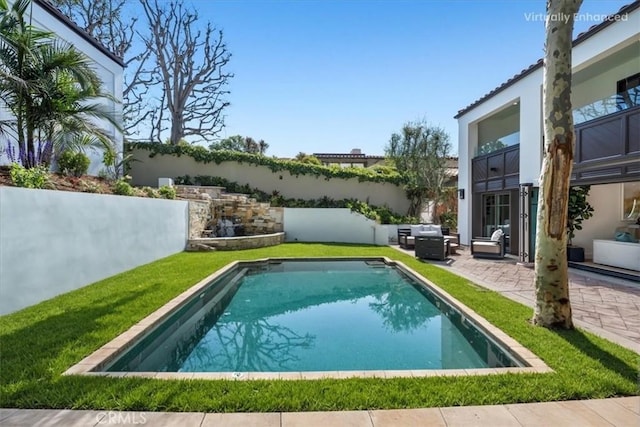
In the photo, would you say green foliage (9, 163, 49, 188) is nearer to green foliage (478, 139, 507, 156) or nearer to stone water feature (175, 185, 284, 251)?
stone water feature (175, 185, 284, 251)

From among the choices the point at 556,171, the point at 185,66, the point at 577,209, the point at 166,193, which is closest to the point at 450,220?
the point at 577,209

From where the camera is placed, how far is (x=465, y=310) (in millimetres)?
6094

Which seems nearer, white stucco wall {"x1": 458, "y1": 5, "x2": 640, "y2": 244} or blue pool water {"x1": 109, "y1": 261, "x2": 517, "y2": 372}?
blue pool water {"x1": 109, "y1": 261, "x2": 517, "y2": 372}

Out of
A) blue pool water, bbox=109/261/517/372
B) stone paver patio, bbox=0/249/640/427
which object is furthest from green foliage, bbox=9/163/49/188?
stone paver patio, bbox=0/249/640/427

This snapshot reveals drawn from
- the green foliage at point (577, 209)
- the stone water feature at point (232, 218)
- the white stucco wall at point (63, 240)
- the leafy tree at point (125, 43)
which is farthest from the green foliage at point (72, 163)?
the green foliage at point (577, 209)

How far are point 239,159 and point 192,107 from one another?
27.9ft

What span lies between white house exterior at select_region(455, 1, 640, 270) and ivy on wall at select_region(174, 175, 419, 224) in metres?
4.33

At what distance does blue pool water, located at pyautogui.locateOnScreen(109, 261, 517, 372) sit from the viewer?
457 centimetres

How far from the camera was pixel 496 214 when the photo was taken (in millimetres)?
14641

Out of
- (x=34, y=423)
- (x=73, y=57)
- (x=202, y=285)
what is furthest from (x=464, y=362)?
(x=73, y=57)

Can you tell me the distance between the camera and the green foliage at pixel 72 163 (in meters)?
10.1

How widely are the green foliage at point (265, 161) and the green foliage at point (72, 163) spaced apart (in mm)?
9028

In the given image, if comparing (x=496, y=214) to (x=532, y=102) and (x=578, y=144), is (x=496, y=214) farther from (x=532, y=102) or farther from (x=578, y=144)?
(x=578, y=144)

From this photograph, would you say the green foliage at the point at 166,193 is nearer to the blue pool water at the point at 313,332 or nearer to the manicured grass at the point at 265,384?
the blue pool water at the point at 313,332
